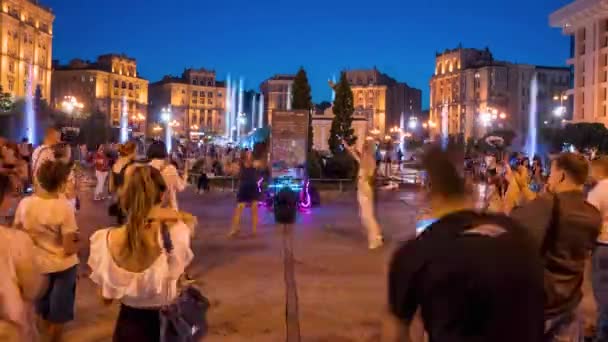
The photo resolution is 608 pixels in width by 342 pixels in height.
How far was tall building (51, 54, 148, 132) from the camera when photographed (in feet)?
415

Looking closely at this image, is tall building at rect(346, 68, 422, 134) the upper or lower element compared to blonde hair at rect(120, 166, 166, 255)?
upper

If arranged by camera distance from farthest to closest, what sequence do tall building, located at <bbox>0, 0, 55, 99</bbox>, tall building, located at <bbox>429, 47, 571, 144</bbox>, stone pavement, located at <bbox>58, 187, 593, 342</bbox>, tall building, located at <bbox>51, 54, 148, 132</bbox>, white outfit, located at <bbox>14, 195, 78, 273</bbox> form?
tall building, located at <bbox>51, 54, 148, 132</bbox> < tall building, located at <bbox>429, 47, 571, 144</bbox> < tall building, located at <bbox>0, 0, 55, 99</bbox> < stone pavement, located at <bbox>58, 187, 593, 342</bbox> < white outfit, located at <bbox>14, 195, 78, 273</bbox>

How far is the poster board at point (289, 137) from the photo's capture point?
20703 mm

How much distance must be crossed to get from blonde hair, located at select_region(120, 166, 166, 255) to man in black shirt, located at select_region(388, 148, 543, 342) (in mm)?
1705

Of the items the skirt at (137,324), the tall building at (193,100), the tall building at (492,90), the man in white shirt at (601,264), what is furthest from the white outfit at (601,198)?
the tall building at (193,100)

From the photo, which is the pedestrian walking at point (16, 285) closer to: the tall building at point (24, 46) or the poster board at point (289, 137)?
the poster board at point (289, 137)

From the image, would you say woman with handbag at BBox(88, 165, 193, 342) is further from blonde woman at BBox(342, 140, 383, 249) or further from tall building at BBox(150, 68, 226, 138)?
tall building at BBox(150, 68, 226, 138)

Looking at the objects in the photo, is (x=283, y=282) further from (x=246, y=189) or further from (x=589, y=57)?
(x=589, y=57)

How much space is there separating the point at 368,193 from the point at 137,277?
8.24 metres

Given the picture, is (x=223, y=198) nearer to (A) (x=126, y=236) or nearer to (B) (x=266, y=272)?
(B) (x=266, y=272)

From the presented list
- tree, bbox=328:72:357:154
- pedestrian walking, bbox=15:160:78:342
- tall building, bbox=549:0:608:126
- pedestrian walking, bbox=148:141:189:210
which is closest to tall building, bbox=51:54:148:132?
tall building, bbox=549:0:608:126

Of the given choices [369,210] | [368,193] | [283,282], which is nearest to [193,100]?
[368,193]

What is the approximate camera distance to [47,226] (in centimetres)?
489

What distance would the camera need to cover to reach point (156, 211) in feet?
13.0
